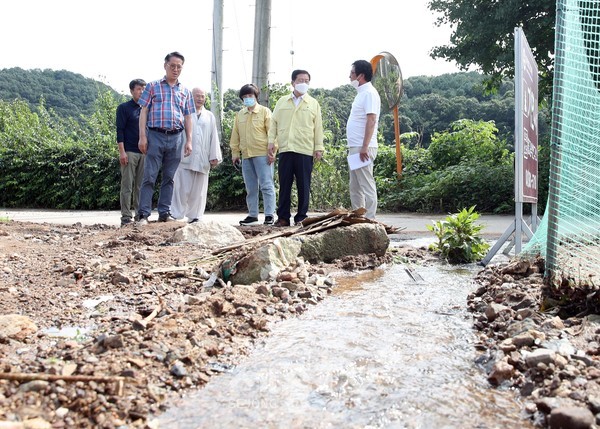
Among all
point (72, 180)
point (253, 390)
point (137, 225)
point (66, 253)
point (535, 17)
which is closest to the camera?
point (253, 390)

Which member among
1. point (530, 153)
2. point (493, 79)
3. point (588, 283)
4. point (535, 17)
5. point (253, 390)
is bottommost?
point (253, 390)

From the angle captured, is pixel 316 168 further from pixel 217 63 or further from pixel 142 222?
pixel 142 222

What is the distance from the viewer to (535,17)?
1250cm

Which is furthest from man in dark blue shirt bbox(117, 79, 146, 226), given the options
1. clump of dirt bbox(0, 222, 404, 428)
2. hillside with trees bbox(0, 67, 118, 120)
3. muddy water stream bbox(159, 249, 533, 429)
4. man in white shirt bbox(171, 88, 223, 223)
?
hillside with trees bbox(0, 67, 118, 120)

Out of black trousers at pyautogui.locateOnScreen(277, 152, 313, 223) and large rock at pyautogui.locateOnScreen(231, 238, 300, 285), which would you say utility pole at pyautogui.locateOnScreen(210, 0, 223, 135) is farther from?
large rock at pyautogui.locateOnScreen(231, 238, 300, 285)

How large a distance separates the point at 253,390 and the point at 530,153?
355cm

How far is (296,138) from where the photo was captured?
271 inches

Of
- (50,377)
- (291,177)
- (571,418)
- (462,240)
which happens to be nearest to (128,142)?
(291,177)

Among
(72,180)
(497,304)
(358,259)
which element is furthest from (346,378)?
(72,180)

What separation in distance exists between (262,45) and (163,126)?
16.6 feet

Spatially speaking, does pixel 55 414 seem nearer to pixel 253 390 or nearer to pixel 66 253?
pixel 253 390

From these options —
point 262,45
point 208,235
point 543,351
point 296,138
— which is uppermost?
point 262,45

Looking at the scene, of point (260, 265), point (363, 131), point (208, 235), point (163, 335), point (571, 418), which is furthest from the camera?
point (363, 131)

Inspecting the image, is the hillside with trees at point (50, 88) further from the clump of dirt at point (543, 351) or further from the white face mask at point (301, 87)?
the clump of dirt at point (543, 351)
